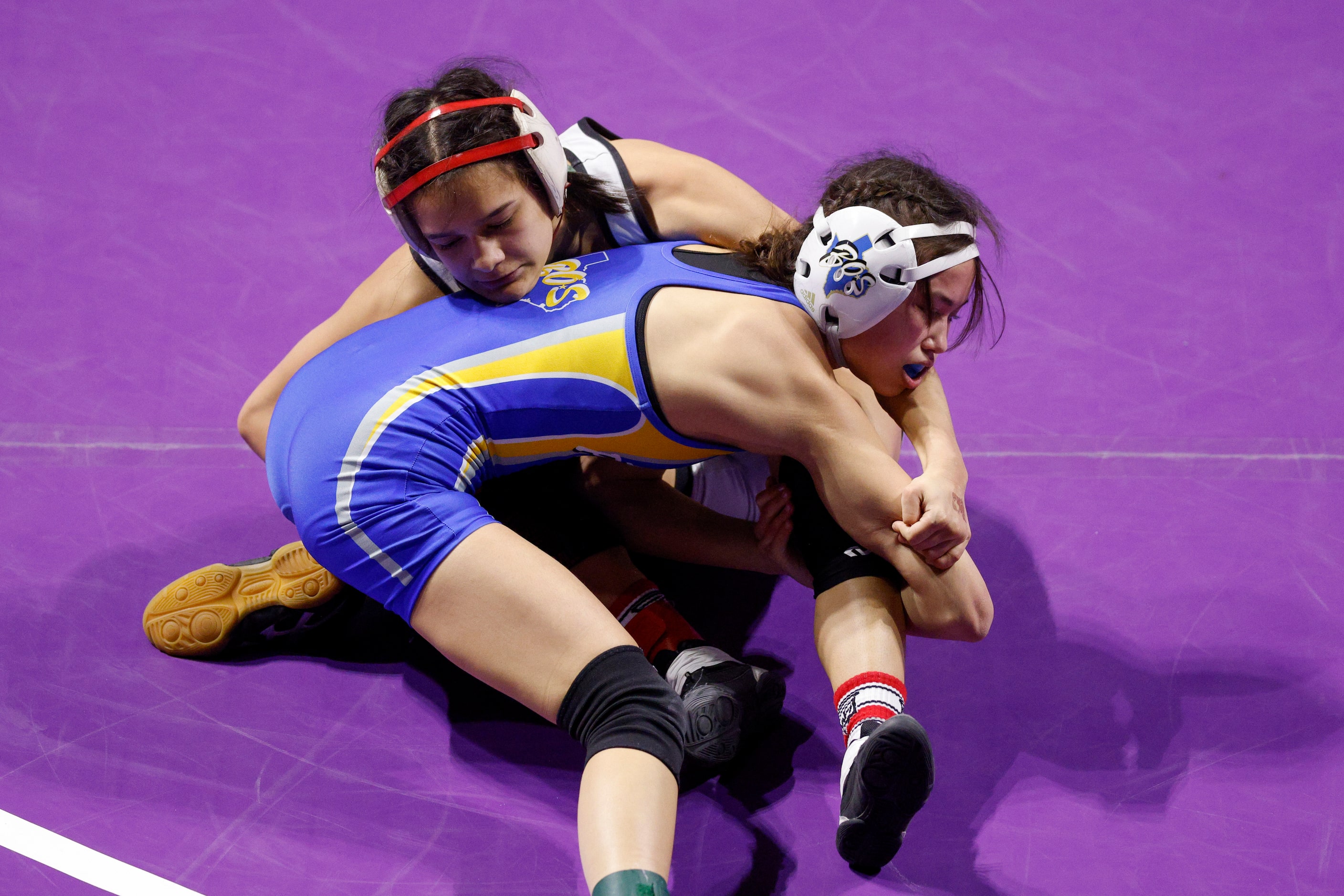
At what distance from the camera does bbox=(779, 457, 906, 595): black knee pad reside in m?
2.37

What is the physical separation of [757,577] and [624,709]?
94cm

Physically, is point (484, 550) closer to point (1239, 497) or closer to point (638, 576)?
point (638, 576)

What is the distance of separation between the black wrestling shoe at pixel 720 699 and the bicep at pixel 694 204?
2.89 ft

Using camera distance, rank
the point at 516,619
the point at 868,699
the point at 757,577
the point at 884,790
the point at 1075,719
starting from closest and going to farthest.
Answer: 1. the point at 884,790
2. the point at 516,619
3. the point at 868,699
4. the point at 1075,719
5. the point at 757,577

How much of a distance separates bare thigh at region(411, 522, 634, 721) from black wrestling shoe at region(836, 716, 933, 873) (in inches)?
17.5

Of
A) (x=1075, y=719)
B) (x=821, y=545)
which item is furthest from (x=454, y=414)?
(x=1075, y=719)

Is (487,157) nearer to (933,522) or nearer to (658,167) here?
(658,167)

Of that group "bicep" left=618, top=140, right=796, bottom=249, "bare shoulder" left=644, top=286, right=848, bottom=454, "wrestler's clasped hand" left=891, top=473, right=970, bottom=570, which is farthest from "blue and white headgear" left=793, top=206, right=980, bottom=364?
"bicep" left=618, top=140, right=796, bottom=249

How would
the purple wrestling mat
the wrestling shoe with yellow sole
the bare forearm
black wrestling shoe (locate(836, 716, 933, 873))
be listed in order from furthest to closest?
1. the wrestling shoe with yellow sole
2. the bare forearm
3. the purple wrestling mat
4. black wrestling shoe (locate(836, 716, 933, 873))

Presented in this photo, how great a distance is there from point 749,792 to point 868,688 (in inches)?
13.3

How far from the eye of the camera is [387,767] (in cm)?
242

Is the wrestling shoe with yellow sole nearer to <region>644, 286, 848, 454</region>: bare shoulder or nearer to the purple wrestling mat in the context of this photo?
the purple wrestling mat

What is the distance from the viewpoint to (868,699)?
7.22ft

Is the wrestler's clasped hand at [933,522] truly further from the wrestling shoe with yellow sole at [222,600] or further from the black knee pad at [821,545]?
the wrestling shoe with yellow sole at [222,600]
